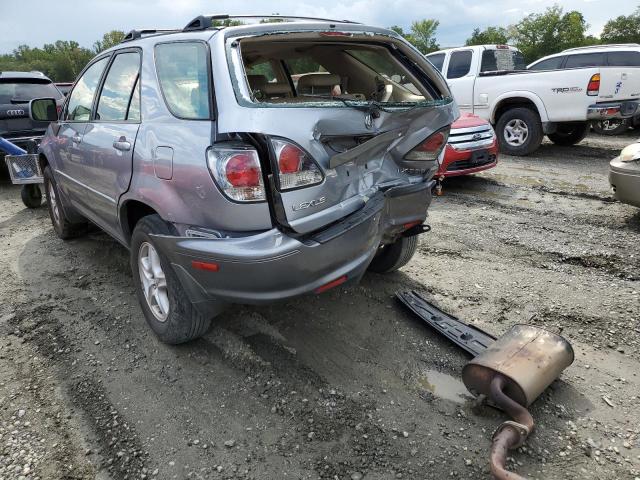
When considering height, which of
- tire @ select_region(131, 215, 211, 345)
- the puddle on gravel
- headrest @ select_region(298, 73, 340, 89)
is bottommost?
the puddle on gravel

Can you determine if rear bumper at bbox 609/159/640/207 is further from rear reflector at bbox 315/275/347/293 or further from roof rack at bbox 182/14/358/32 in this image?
rear reflector at bbox 315/275/347/293

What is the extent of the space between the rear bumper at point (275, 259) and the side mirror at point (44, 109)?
117 inches

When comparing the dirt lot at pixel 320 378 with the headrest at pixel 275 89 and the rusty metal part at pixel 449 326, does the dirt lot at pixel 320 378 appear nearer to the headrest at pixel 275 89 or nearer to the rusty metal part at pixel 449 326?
the rusty metal part at pixel 449 326

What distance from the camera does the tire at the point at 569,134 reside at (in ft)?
32.4

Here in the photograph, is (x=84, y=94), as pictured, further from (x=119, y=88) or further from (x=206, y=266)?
(x=206, y=266)

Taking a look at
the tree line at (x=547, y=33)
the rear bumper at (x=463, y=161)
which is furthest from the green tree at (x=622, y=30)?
the rear bumper at (x=463, y=161)

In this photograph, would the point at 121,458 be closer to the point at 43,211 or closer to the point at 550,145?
the point at 43,211

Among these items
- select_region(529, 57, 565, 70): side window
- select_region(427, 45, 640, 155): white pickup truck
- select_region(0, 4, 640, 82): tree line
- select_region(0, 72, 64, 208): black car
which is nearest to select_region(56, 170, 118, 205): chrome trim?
select_region(0, 72, 64, 208): black car

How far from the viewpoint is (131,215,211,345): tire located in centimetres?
279

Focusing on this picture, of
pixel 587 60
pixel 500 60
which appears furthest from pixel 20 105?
pixel 587 60

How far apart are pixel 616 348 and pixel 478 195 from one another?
388 centimetres

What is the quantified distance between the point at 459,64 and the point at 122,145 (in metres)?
8.85

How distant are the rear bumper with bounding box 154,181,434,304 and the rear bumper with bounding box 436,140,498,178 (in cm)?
403

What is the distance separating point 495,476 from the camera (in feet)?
6.51
